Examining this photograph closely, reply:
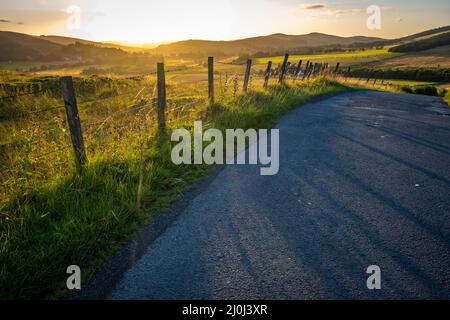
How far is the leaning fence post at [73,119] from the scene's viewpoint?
4117 mm

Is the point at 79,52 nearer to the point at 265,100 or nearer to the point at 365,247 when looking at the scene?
the point at 265,100

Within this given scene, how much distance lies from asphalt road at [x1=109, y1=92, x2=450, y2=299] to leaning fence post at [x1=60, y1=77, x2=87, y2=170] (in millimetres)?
1948

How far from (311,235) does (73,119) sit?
3.76m

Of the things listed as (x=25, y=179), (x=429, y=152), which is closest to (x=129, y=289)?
(x=25, y=179)

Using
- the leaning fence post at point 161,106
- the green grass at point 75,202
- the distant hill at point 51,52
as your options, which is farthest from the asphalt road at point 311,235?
the distant hill at point 51,52

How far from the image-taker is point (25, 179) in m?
3.76

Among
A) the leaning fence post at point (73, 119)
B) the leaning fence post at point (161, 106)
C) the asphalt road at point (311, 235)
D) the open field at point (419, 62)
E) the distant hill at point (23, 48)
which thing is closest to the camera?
the asphalt road at point (311, 235)

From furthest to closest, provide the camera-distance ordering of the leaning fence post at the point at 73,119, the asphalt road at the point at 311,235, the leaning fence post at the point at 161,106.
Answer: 1. the leaning fence post at the point at 161,106
2. the leaning fence post at the point at 73,119
3. the asphalt road at the point at 311,235

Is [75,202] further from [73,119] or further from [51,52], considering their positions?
[51,52]

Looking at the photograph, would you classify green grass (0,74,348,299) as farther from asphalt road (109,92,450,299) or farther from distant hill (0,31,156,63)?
distant hill (0,31,156,63)

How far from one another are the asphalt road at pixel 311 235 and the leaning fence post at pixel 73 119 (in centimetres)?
195

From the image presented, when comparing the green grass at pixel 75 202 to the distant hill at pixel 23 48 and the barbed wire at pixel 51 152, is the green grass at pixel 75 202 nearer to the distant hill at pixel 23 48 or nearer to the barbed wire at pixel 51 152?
the barbed wire at pixel 51 152

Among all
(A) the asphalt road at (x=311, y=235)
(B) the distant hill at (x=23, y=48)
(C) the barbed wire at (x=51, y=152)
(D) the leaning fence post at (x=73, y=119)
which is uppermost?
(B) the distant hill at (x=23, y=48)

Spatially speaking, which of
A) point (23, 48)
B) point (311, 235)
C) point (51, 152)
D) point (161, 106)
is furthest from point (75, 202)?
point (23, 48)
